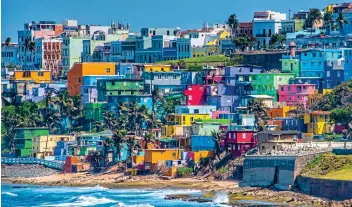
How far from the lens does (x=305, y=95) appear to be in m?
83.1

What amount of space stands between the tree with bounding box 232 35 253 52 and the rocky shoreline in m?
30.0

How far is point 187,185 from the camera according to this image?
65312 millimetres

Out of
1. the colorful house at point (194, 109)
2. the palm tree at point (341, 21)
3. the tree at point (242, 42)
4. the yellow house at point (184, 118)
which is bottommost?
the yellow house at point (184, 118)

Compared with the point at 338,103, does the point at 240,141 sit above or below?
below

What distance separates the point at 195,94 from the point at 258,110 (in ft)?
41.3

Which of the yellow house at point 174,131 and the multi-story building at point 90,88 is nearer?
the yellow house at point 174,131

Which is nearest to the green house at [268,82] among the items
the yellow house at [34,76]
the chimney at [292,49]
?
the chimney at [292,49]

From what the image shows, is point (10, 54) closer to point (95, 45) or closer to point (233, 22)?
point (95, 45)

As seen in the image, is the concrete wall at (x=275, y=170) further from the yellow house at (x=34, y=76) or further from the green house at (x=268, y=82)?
the yellow house at (x=34, y=76)

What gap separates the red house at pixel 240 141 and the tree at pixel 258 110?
11.1 feet

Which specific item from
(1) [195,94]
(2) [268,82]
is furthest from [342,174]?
(1) [195,94]

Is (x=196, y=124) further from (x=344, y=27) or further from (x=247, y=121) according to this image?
(x=344, y=27)

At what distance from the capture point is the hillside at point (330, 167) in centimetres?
5508

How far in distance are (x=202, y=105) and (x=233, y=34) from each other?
91.3 feet
